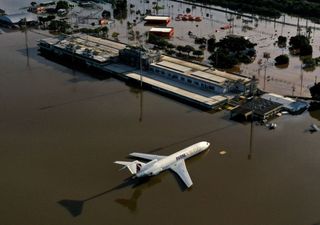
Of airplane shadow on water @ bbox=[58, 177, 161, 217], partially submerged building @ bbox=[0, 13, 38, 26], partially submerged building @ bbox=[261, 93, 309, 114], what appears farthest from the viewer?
partially submerged building @ bbox=[0, 13, 38, 26]

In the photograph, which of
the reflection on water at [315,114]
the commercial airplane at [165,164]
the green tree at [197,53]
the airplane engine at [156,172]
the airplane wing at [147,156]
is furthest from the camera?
the green tree at [197,53]

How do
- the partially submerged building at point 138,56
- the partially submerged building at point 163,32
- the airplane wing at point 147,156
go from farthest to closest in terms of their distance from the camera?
the partially submerged building at point 163,32
the partially submerged building at point 138,56
the airplane wing at point 147,156

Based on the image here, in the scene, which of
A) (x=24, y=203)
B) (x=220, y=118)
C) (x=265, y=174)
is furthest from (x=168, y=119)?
(x=24, y=203)

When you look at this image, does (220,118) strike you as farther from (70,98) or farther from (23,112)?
(23,112)

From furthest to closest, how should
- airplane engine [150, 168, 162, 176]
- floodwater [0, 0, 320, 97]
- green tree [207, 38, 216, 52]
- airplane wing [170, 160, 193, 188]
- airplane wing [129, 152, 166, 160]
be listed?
green tree [207, 38, 216, 52]
floodwater [0, 0, 320, 97]
airplane wing [129, 152, 166, 160]
airplane engine [150, 168, 162, 176]
airplane wing [170, 160, 193, 188]

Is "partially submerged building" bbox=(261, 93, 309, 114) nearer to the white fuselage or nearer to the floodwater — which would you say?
the floodwater

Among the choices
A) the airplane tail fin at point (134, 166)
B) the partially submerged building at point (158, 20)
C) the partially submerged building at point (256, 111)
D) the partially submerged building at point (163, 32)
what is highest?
the partially submerged building at point (158, 20)

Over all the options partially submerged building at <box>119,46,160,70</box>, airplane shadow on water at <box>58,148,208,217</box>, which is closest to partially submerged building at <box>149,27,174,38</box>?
partially submerged building at <box>119,46,160,70</box>

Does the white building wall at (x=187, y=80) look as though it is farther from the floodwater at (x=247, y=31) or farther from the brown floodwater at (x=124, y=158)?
the floodwater at (x=247, y=31)

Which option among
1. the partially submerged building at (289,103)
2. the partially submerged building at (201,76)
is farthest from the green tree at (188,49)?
the partially submerged building at (289,103)
